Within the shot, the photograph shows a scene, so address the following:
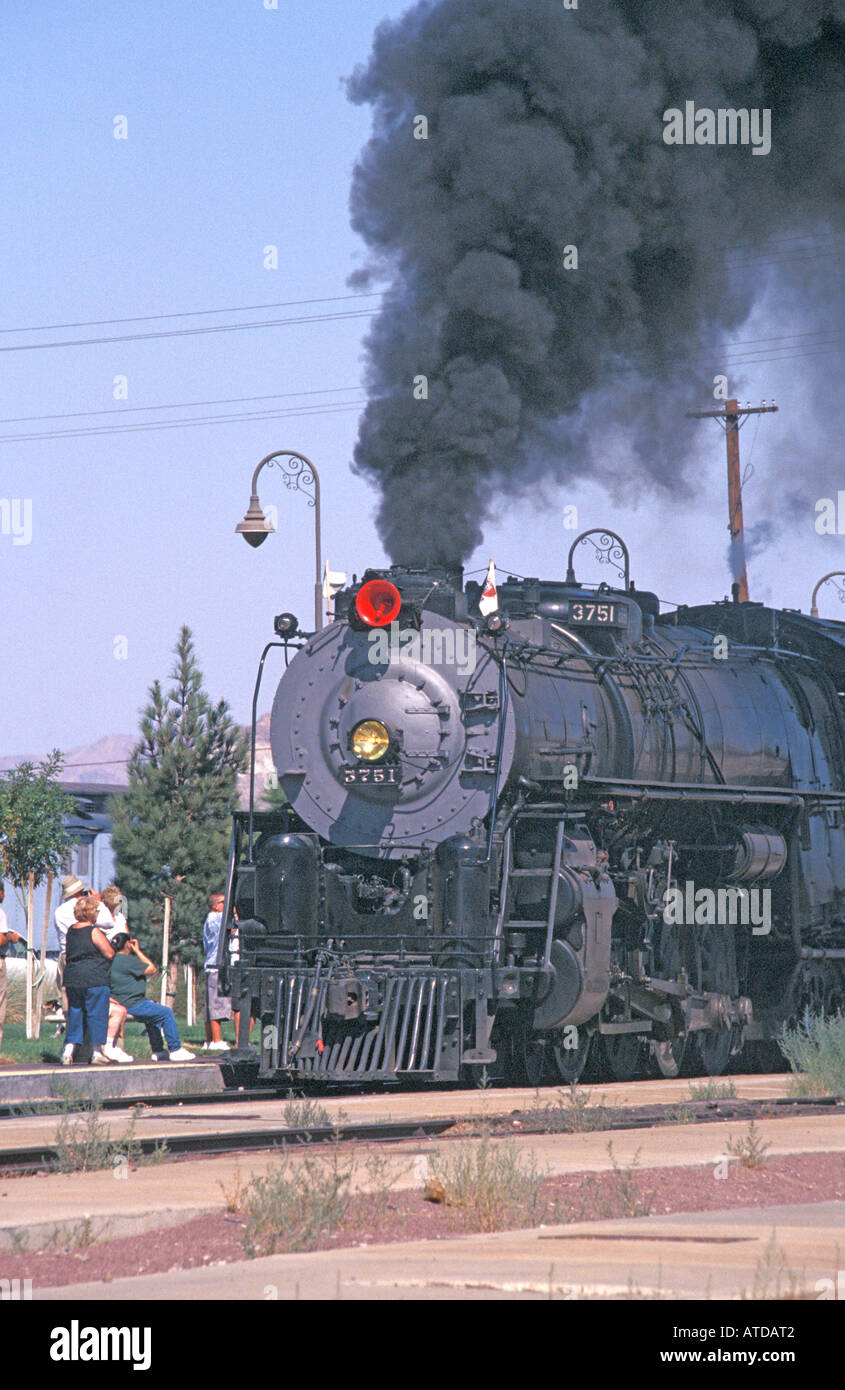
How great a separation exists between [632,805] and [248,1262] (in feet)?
29.0

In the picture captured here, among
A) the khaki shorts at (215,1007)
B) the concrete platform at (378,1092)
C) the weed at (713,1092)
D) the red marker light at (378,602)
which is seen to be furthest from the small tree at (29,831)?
the weed at (713,1092)

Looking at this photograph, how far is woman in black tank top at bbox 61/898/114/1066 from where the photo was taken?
53.8 ft

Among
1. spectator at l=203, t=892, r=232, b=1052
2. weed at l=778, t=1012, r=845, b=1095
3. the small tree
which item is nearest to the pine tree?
the small tree

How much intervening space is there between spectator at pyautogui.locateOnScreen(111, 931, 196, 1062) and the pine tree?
21188mm

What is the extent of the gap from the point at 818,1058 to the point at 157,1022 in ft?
21.2

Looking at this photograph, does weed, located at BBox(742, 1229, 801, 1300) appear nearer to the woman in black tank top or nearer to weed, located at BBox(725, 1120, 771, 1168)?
weed, located at BBox(725, 1120, 771, 1168)

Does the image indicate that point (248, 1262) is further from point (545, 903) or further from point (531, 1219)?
point (545, 903)

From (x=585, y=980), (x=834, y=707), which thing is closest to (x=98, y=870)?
(x=834, y=707)

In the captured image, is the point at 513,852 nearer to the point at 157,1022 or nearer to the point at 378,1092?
the point at 378,1092

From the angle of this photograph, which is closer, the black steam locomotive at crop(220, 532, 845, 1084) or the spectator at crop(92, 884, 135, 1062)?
the black steam locomotive at crop(220, 532, 845, 1084)

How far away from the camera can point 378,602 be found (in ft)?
48.8

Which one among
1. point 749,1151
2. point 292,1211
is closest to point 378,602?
point 749,1151
